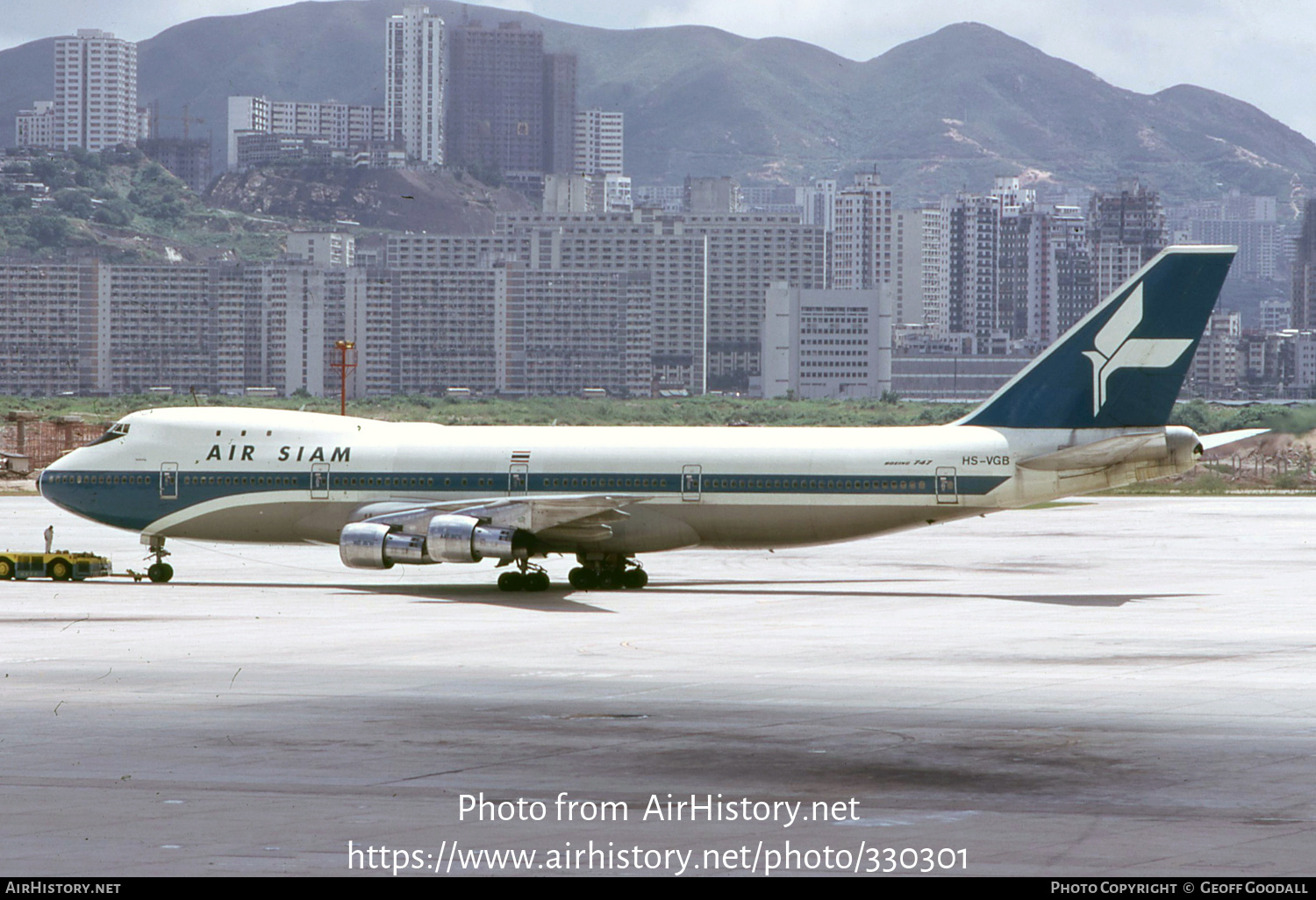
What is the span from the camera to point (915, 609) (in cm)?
4050

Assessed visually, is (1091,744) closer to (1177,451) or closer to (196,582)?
(1177,451)

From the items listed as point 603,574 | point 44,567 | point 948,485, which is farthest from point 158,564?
point 948,485

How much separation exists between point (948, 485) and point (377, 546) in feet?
48.5

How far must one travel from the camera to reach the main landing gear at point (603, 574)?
45.9 m

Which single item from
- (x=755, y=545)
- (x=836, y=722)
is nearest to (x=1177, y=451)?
(x=755, y=545)

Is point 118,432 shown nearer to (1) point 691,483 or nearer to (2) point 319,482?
(2) point 319,482

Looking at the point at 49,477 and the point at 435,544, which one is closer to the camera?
the point at 435,544

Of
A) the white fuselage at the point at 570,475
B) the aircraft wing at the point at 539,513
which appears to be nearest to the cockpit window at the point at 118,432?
the white fuselage at the point at 570,475

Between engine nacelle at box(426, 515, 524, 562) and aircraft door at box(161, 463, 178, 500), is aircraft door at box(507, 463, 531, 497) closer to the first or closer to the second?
engine nacelle at box(426, 515, 524, 562)

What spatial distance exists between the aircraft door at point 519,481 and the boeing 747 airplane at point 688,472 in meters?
0.03

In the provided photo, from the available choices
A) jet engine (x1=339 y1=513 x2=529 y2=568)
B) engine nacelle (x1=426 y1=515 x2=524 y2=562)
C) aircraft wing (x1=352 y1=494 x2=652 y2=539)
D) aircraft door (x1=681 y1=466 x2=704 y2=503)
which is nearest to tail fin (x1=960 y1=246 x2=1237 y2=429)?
aircraft door (x1=681 y1=466 x2=704 y2=503)

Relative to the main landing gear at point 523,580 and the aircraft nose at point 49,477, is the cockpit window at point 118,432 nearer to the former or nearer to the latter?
the aircraft nose at point 49,477

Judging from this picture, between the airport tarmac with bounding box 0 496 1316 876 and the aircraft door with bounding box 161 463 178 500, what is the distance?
284cm

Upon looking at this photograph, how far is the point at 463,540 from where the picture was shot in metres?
42.7
